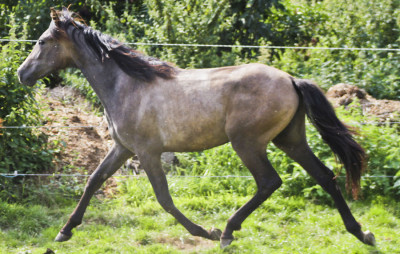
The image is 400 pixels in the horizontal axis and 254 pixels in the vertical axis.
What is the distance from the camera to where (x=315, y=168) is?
17.4 ft

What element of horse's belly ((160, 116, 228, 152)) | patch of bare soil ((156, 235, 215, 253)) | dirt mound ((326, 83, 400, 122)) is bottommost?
patch of bare soil ((156, 235, 215, 253))

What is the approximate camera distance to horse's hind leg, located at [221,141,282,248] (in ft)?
16.7

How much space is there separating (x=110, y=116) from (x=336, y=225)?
2612 mm

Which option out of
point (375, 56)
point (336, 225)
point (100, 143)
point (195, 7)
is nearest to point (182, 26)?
point (195, 7)

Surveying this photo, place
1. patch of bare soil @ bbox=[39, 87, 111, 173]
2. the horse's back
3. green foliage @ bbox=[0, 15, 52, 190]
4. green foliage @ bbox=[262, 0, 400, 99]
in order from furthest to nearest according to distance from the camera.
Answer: green foliage @ bbox=[262, 0, 400, 99] → patch of bare soil @ bbox=[39, 87, 111, 173] → green foliage @ bbox=[0, 15, 52, 190] → the horse's back

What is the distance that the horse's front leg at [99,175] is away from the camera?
5.57 metres

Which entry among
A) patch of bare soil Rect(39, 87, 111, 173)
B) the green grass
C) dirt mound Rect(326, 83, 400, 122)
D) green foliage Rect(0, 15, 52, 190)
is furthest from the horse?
dirt mound Rect(326, 83, 400, 122)

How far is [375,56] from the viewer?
8945mm

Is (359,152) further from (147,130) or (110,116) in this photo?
(110,116)

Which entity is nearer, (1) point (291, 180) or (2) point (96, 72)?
(2) point (96, 72)

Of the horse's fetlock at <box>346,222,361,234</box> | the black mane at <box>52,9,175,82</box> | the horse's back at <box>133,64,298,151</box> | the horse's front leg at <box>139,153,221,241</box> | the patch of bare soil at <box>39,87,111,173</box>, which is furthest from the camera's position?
the patch of bare soil at <box>39,87,111,173</box>

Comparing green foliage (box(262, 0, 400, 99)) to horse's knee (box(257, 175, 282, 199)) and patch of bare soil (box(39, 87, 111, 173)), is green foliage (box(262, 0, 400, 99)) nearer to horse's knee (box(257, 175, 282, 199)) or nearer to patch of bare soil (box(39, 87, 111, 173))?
patch of bare soil (box(39, 87, 111, 173))

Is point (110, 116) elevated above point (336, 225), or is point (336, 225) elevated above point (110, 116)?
point (110, 116)

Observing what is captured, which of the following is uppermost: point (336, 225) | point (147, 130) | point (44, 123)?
point (147, 130)
